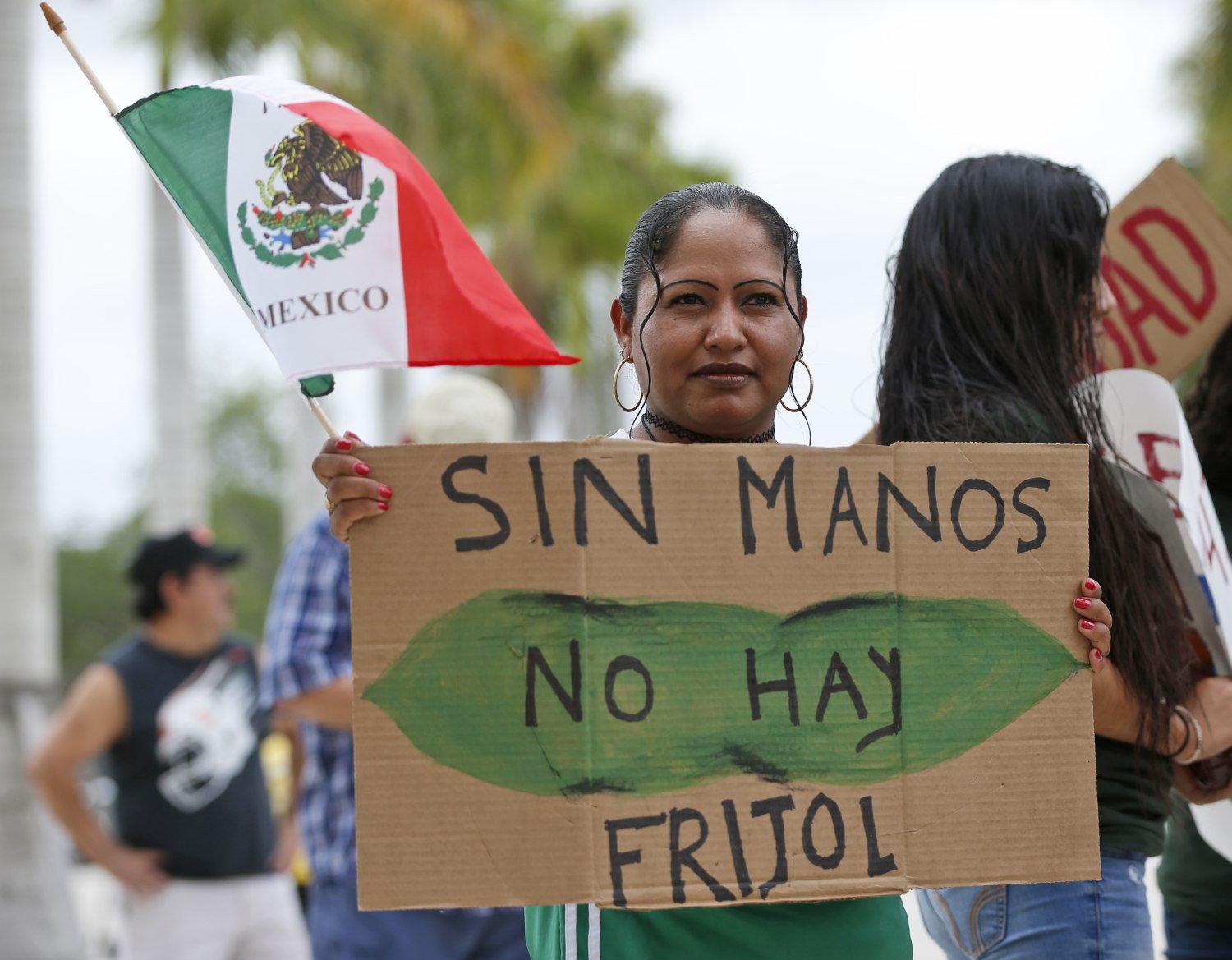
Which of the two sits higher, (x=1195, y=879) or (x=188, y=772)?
(x=188, y=772)

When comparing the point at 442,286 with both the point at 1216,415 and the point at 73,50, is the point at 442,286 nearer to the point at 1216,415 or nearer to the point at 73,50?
the point at 73,50

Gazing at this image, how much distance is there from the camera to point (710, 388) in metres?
2.02

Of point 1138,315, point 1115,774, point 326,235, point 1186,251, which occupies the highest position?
point 1186,251

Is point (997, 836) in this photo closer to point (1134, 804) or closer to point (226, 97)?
point (1134, 804)

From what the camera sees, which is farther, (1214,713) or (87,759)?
(87,759)

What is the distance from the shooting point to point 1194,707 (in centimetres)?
223

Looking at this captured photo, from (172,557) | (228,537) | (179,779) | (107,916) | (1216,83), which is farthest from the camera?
(228,537)

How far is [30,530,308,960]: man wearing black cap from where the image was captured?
477 centimetres

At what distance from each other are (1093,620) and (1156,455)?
0.57 metres

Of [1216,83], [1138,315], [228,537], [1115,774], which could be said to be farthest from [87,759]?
[228,537]

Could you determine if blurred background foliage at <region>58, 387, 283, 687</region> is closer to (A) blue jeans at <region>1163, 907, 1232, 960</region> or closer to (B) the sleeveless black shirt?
(B) the sleeveless black shirt

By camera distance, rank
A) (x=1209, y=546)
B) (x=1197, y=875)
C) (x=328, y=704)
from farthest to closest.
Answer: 1. (x=328, y=704)
2. (x=1197, y=875)
3. (x=1209, y=546)

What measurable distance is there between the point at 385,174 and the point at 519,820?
1004 millimetres

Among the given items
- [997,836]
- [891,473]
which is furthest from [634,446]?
[997,836]
